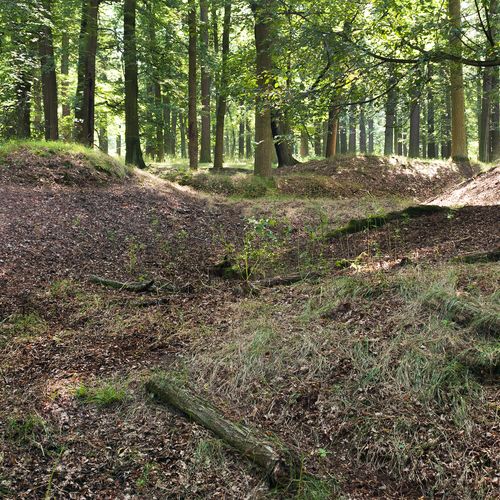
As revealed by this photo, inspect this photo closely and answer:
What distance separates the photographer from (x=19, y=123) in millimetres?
16453

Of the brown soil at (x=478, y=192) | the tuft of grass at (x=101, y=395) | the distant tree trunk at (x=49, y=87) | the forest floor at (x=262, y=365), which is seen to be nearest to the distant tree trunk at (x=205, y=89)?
the distant tree trunk at (x=49, y=87)

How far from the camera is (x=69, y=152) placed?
11.4 meters

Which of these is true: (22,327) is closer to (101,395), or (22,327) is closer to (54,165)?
(101,395)

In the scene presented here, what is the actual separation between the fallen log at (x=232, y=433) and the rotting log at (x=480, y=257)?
3354 mm

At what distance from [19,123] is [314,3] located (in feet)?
40.5

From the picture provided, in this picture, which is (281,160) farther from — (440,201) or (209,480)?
(209,480)

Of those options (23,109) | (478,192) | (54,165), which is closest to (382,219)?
(478,192)

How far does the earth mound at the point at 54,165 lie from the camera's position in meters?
10.2

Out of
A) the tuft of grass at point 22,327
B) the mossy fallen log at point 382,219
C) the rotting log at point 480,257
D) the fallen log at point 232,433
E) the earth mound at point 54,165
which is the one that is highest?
the earth mound at point 54,165

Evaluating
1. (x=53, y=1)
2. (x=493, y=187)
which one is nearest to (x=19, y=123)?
(x=53, y=1)

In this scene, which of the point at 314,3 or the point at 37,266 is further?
the point at 314,3

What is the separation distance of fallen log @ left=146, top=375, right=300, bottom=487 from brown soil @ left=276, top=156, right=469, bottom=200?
33.2 feet

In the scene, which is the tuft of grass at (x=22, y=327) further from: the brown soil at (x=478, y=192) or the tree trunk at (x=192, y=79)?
the tree trunk at (x=192, y=79)

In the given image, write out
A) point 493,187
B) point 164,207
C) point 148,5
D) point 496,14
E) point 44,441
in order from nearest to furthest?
point 44,441
point 496,14
point 493,187
point 164,207
point 148,5
